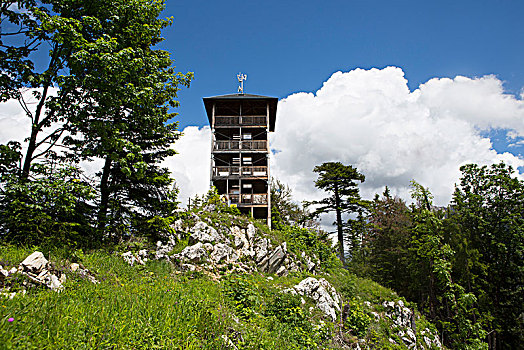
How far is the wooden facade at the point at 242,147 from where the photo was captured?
22328 millimetres

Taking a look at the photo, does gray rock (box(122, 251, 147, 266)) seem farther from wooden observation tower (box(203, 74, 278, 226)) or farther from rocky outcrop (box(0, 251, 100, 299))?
wooden observation tower (box(203, 74, 278, 226))

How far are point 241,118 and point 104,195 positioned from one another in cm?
1582

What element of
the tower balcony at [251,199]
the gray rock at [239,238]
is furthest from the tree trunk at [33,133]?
the tower balcony at [251,199]

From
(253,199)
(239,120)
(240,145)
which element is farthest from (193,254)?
(239,120)

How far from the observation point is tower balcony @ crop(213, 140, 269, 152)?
23.2 m

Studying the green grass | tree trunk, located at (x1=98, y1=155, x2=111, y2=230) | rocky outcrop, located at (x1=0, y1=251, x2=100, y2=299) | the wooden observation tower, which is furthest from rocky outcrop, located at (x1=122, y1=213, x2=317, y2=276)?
the wooden observation tower

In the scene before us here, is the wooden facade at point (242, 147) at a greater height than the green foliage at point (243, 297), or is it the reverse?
the wooden facade at point (242, 147)

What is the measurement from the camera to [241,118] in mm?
23688

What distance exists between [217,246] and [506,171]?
2103 cm

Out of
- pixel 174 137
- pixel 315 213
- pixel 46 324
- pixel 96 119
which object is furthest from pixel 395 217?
pixel 46 324

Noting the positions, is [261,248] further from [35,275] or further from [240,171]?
[240,171]

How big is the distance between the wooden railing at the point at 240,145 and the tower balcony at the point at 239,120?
4.70 ft

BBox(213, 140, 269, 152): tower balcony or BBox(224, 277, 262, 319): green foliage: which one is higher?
BBox(213, 140, 269, 152): tower balcony

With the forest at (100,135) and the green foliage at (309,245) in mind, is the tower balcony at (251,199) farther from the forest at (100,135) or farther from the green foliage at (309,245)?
the forest at (100,135)
